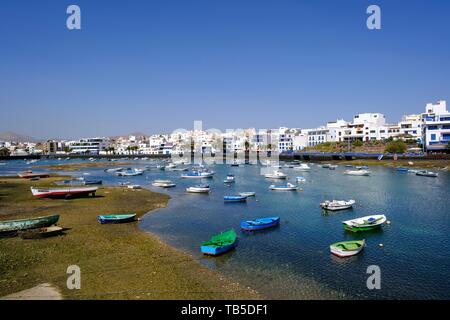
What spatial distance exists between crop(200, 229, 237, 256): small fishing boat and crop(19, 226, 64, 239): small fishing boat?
11.1m

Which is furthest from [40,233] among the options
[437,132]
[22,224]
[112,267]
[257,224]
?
[437,132]

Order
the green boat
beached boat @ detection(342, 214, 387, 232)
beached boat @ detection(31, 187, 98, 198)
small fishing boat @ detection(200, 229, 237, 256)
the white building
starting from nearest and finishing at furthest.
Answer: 1. small fishing boat @ detection(200, 229, 237, 256)
2. the green boat
3. beached boat @ detection(342, 214, 387, 232)
4. beached boat @ detection(31, 187, 98, 198)
5. the white building

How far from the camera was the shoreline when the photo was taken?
600 inches

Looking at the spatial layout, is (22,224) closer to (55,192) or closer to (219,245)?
(219,245)

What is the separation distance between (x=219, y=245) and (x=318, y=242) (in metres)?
7.47

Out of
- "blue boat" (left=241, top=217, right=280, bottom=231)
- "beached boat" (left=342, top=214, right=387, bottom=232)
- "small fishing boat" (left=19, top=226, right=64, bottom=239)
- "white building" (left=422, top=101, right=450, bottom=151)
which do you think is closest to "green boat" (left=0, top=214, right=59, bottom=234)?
"small fishing boat" (left=19, top=226, right=64, bottom=239)

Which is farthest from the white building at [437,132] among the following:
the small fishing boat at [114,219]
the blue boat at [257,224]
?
the small fishing boat at [114,219]

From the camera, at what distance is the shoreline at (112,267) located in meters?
15.2

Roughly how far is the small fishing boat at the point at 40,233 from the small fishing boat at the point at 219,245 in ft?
36.3

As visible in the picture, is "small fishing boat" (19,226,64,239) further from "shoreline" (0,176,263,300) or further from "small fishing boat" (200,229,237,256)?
"small fishing boat" (200,229,237,256)

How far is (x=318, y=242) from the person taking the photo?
23750 millimetres

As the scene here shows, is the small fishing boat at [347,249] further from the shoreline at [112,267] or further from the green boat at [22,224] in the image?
the green boat at [22,224]

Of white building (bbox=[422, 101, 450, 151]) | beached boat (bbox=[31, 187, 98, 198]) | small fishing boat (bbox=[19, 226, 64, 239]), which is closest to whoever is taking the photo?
small fishing boat (bbox=[19, 226, 64, 239])
